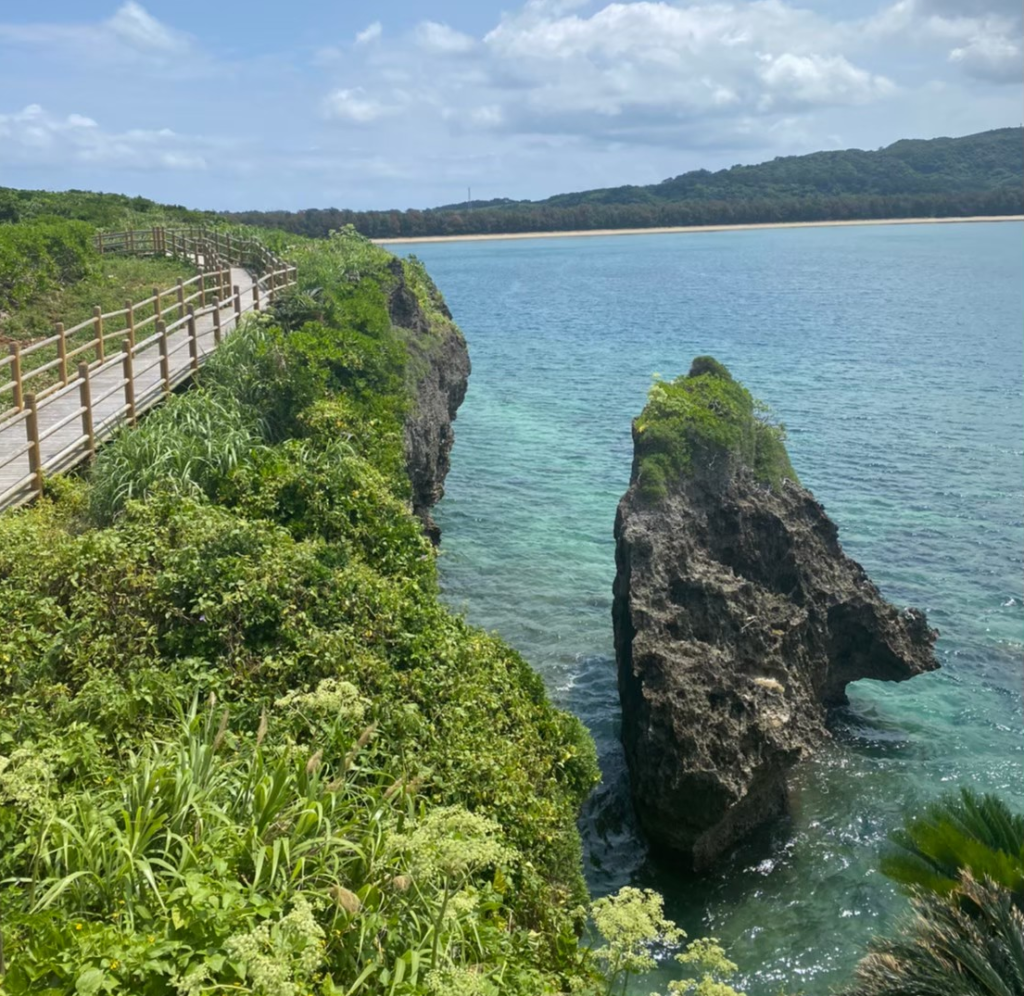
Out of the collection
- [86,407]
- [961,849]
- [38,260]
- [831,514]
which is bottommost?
[831,514]

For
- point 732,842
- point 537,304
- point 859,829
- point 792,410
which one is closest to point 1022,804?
point 859,829

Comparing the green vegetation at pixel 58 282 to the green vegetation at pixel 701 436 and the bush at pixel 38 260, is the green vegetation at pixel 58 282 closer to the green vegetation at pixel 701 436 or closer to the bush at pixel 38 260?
the bush at pixel 38 260

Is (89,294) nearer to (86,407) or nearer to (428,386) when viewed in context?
(428,386)

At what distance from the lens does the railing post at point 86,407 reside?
47.5 feet

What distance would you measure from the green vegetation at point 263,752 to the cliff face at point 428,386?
7111 millimetres

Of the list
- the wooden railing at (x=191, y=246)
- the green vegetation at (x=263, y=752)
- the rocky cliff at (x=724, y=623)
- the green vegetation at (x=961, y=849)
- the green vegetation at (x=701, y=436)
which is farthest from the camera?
the wooden railing at (x=191, y=246)

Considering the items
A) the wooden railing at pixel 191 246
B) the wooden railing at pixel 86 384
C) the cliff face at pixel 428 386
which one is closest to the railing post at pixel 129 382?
the wooden railing at pixel 86 384

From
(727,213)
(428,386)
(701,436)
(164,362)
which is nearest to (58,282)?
(428,386)

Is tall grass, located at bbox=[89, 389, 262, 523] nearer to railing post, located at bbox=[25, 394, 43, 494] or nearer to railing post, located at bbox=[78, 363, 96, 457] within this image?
railing post, located at bbox=[78, 363, 96, 457]

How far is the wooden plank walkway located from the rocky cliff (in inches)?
286

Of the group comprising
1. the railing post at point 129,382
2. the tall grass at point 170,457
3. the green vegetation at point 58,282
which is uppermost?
the green vegetation at point 58,282

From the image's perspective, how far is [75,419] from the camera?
52.9 ft

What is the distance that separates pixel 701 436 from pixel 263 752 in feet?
35.5

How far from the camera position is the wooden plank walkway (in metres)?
13.5
